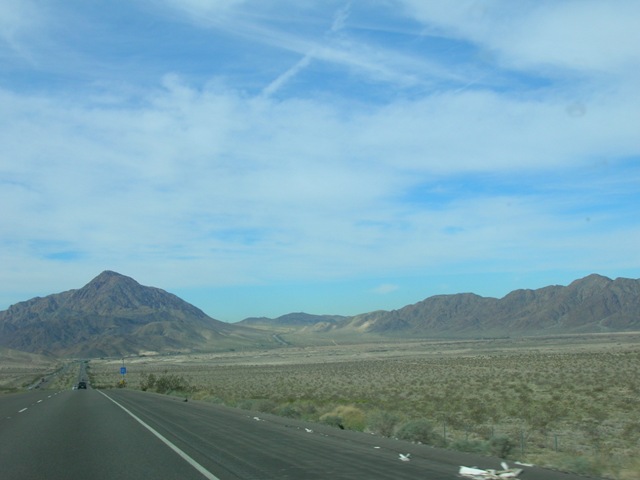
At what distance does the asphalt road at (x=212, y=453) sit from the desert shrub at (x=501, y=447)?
77 centimetres

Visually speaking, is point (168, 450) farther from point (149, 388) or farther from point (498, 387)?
point (149, 388)

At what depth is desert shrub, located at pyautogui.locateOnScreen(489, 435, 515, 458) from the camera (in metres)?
13.9

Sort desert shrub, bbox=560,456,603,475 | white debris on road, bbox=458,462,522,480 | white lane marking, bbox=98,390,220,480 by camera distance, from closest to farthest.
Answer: white debris on road, bbox=458,462,522,480 → white lane marking, bbox=98,390,220,480 → desert shrub, bbox=560,456,603,475

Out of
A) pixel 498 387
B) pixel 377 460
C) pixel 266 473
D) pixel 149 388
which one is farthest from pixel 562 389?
pixel 149 388

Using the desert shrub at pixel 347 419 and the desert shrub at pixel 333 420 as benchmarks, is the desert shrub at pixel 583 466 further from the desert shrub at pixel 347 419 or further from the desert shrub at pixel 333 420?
the desert shrub at pixel 333 420

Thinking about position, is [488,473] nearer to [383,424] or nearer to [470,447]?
[470,447]

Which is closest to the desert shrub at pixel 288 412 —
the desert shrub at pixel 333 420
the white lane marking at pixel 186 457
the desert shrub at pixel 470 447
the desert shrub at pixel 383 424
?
the desert shrub at pixel 333 420

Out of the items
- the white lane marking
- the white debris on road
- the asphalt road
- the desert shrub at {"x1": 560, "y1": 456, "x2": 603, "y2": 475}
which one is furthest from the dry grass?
the white lane marking

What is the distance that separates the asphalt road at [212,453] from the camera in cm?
1136

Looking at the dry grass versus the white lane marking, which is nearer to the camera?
the white lane marking

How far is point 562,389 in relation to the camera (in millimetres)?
34188

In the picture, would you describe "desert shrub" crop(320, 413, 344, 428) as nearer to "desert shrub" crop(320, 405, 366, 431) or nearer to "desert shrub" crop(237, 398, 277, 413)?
"desert shrub" crop(320, 405, 366, 431)

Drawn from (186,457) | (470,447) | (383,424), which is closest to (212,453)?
(186,457)

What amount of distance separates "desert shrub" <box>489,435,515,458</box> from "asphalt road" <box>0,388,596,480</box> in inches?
30.4
